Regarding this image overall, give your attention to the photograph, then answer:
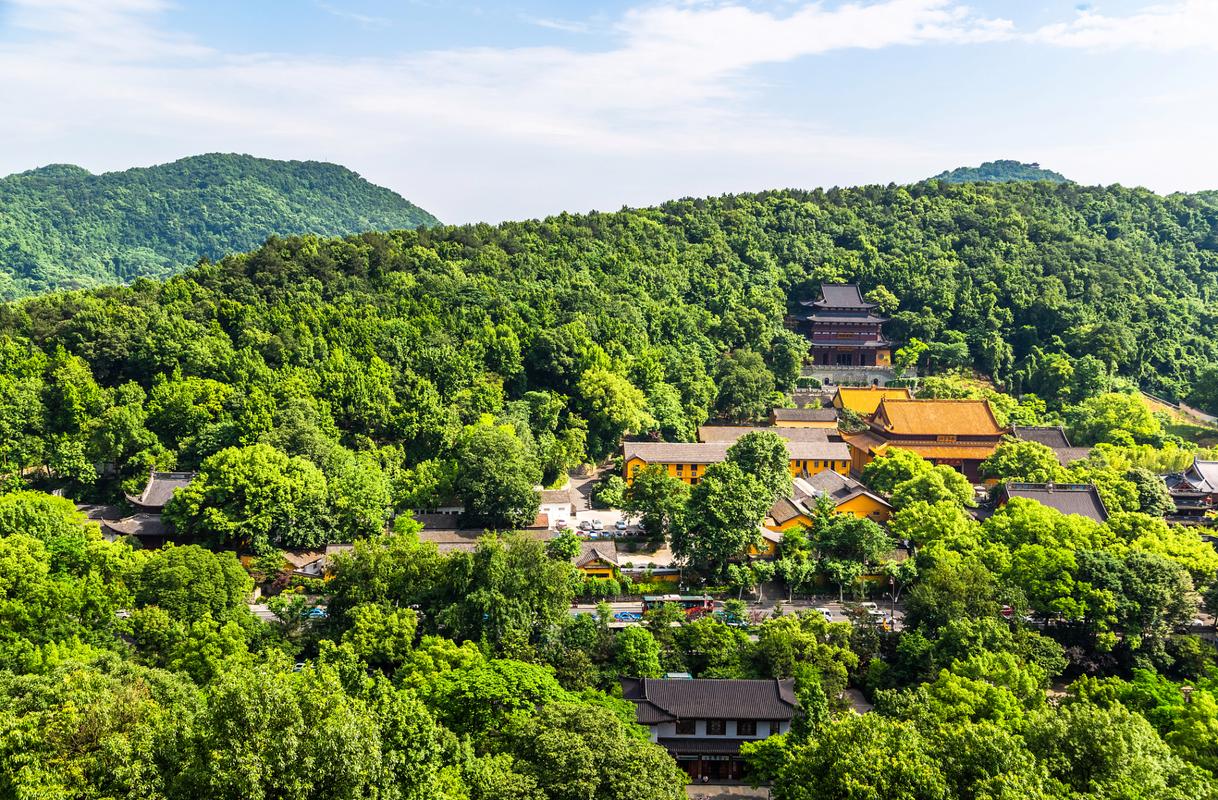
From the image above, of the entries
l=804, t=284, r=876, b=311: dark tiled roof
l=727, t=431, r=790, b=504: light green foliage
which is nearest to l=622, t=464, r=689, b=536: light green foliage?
l=727, t=431, r=790, b=504: light green foliage

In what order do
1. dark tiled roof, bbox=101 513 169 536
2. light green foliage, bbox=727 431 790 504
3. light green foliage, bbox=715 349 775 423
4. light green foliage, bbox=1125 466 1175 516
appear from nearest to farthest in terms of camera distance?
dark tiled roof, bbox=101 513 169 536 → light green foliage, bbox=727 431 790 504 → light green foliage, bbox=1125 466 1175 516 → light green foliage, bbox=715 349 775 423

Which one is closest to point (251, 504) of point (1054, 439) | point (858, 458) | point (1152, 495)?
point (858, 458)

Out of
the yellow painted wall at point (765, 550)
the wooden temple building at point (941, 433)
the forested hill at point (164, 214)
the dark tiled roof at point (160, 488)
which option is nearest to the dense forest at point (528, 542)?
the yellow painted wall at point (765, 550)

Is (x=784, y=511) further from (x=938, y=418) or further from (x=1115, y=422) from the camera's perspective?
(x=1115, y=422)

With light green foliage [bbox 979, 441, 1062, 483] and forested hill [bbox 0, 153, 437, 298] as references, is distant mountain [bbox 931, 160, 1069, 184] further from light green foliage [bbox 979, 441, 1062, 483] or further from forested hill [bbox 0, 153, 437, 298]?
light green foliage [bbox 979, 441, 1062, 483]

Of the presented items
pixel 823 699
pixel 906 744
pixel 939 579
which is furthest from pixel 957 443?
pixel 906 744

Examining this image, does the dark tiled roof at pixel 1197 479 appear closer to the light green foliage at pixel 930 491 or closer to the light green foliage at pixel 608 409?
the light green foliage at pixel 930 491
